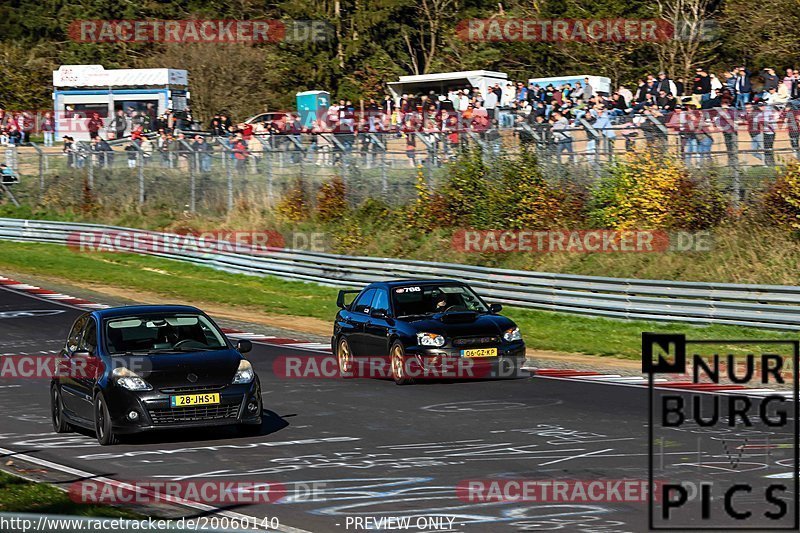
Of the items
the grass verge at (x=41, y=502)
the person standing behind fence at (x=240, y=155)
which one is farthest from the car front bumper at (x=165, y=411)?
the person standing behind fence at (x=240, y=155)

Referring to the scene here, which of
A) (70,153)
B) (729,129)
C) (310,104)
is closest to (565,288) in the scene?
(729,129)

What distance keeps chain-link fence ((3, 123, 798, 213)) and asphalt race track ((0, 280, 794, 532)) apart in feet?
33.4

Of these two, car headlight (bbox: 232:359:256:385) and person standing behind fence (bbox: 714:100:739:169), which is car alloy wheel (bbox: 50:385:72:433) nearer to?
car headlight (bbox: 232:359:256:385)

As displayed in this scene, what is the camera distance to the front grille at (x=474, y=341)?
1655 cm

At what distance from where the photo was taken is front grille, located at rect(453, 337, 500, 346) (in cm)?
1655

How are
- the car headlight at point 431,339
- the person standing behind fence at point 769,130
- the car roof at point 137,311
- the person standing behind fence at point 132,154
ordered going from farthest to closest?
the person standing behind fence at point 132,154
the person standing behind fence at point 769,130
the car headlight at point 431,339
the car roof at point 137,311

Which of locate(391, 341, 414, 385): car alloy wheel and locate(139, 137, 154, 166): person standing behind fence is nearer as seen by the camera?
locate(391, 341, 414, 385): car alloy wheel

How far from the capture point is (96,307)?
92.6 ft

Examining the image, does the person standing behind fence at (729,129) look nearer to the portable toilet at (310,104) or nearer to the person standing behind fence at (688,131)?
the person standing behind fence at (688,131)

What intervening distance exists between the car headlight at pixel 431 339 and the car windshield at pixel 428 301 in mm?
884

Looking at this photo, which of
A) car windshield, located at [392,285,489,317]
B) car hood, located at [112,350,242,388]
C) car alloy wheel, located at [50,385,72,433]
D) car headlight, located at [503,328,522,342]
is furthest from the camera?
car windshield, located at [392,285,489,317]

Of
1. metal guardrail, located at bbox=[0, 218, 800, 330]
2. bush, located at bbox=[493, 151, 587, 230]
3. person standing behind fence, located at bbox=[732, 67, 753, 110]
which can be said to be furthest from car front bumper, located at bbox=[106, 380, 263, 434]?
person standing behind fence, located at bbox=[732, 67, 753, 110]

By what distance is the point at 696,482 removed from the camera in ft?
32.3

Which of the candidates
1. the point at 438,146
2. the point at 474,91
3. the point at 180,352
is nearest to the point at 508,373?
the point at 180,352
